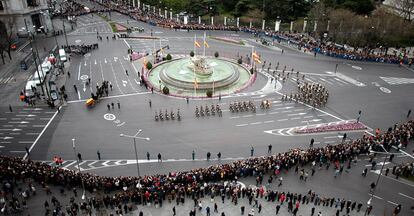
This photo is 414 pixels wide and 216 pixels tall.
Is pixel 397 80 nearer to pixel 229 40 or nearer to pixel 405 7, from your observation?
pixel 405 7

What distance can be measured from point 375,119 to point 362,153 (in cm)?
903

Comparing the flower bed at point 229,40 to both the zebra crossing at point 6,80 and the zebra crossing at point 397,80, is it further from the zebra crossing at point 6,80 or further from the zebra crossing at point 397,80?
the zebra crossing at point 6,80

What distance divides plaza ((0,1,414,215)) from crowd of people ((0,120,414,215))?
0.64 feet

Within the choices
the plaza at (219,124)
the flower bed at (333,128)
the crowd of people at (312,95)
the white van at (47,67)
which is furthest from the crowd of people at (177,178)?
the white van at (47,67)

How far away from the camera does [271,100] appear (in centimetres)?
4606

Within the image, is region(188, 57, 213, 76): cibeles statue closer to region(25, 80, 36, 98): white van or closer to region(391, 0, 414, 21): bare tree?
region(25, 80, 36, 98): white van

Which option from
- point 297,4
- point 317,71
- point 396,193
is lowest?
point 396,193

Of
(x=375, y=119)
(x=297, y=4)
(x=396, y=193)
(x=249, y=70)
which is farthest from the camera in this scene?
(x=297, y=4)

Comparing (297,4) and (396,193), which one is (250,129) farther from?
(297,4)

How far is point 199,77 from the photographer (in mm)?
51875

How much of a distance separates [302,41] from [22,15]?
57.0 meters

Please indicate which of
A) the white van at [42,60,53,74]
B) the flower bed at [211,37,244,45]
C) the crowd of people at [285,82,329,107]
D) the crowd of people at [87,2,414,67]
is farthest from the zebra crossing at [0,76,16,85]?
the crowd of people at [285,82,329,107]

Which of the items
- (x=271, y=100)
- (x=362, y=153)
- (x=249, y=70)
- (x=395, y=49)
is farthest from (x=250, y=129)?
(x=395, y=49)

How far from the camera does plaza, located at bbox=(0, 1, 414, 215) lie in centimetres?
3019
